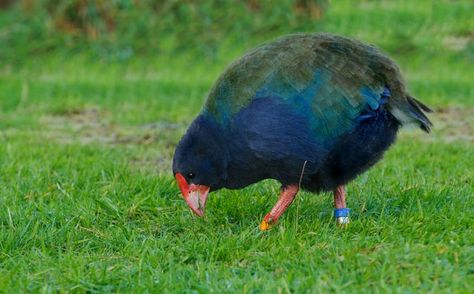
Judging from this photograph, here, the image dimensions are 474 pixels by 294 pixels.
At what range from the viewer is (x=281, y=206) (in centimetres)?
434

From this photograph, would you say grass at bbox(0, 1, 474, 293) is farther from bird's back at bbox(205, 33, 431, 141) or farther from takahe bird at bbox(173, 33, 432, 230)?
bird's back at bbox(205, 33, 431, 141)

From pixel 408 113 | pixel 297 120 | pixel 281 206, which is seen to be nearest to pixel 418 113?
pixel 408 113

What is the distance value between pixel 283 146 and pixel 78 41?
24.2 ft

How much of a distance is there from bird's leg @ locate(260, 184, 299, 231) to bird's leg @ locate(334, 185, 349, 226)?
0.25 metres

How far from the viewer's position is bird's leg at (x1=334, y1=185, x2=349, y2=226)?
436cm

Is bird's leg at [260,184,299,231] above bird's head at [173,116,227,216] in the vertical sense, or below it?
below

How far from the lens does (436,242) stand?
400cm

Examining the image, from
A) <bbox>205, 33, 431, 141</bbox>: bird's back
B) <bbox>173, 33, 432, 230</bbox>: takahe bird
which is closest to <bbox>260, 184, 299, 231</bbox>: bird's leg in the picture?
<bbox>173, 33, 432, 230</bbox>: takahe bird

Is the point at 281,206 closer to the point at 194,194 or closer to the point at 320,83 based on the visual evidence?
the point at 194,194

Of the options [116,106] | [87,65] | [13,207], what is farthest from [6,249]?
[87,65]

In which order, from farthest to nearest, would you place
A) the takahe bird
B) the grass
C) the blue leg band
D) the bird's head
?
the blue leg band, the bird's head, the takahe bird, the grass

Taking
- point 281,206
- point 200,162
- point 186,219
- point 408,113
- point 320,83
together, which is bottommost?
point 186,219

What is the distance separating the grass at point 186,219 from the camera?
12.0 ft

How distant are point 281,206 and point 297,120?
498 mm
